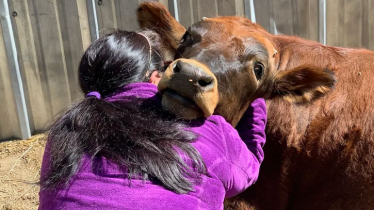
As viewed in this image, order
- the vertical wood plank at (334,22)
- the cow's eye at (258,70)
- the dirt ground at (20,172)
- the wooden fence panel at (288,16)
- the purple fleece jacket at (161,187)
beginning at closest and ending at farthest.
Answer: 1. the purple fleece jacket at (161,187)
2. the cow's eye at (258,70)
3. the dirt ground at (20,172)
4. the wooden fence panel at (288,16)
5. the vertical wood plank at (334,22)

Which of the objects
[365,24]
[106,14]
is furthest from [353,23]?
[106,14]

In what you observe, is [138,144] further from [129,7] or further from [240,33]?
[129,7]

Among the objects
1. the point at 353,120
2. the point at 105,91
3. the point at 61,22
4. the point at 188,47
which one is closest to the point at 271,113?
the point at 353,120

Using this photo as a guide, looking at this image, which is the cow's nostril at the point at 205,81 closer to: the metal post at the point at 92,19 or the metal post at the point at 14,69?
the metal post at the point at 92,19

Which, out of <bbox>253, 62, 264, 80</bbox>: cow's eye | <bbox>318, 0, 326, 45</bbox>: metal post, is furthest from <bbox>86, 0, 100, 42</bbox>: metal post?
<bbox>253, 62, 264, 80</bbox>: cow's eye

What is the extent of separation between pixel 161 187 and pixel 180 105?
0.45m

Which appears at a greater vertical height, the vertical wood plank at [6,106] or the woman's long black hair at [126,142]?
the woman's long black hair at [126,142]

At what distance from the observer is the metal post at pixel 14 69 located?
486 centimetres

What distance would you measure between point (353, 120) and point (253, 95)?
0.64m

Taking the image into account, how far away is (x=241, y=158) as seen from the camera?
1998mm

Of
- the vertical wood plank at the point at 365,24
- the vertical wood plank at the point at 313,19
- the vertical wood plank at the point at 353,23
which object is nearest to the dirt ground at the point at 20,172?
the vertical wood plank at the point at 313,19

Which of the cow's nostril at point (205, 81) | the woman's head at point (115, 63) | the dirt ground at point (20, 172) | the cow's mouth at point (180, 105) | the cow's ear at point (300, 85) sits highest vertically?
the woman's head at point (115, 63)

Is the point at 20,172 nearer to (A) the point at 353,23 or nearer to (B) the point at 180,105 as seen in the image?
(B) the point at 180,105

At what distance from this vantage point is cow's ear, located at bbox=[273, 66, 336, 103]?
2.56 meters
